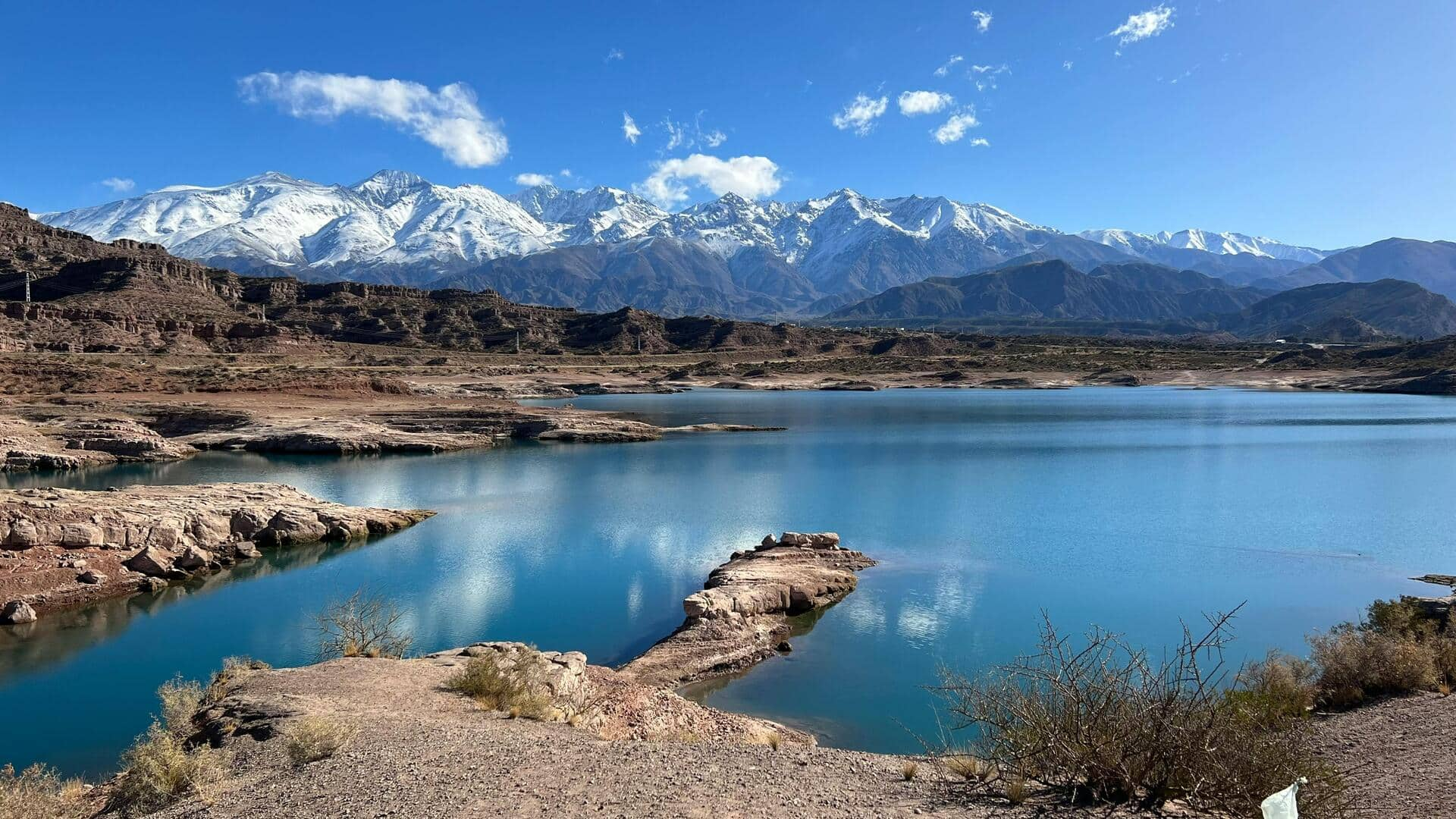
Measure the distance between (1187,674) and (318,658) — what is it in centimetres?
1585

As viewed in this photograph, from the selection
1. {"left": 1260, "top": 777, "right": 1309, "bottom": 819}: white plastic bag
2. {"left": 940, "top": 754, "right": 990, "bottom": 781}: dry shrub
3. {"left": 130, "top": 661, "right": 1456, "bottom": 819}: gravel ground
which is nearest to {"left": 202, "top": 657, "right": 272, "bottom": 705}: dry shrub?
{"left": 130, "top": 661, "right": 1456, "bottom": 819}: gravel ground

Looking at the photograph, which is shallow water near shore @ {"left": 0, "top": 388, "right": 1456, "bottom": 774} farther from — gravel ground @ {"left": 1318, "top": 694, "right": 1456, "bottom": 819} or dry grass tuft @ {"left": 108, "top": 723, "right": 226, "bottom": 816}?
gravel ground @ {"left": 1318, "top": 694, "right": 1456, "bottom": 819}

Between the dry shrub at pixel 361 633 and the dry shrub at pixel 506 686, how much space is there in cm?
316

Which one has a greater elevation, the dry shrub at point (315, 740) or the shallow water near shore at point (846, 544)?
the dry shrub at point (315, 740)

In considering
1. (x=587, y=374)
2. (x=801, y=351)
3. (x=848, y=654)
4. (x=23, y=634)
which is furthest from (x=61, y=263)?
(x=848, y=654)

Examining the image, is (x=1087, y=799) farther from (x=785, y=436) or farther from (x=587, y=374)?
(x=587, y=374)

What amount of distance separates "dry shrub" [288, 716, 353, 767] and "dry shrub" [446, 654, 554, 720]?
252 centimetres

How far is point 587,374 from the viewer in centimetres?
10069

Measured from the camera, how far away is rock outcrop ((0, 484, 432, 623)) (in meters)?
18.5

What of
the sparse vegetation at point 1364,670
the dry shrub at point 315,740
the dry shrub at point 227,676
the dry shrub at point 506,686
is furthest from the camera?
the sparse vegetation at point 1364,670

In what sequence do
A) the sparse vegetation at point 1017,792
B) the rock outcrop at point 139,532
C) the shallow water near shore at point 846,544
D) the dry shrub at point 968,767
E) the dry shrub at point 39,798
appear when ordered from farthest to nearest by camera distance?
the rock outcrop at point 139,532, the shallow water near shore at point 846,544, the dry shrub at point 968,767, the dry shrub at point 39,798, the sparse vegetation at point 1017,792

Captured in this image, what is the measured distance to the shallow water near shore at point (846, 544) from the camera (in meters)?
15.2

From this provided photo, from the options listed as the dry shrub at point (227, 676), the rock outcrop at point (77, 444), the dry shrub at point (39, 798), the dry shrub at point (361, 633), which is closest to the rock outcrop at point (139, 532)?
the dry shrub at point (361, 633)

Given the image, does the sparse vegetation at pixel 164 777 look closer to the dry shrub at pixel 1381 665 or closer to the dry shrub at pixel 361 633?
the dry shrub at pixel 361 633
